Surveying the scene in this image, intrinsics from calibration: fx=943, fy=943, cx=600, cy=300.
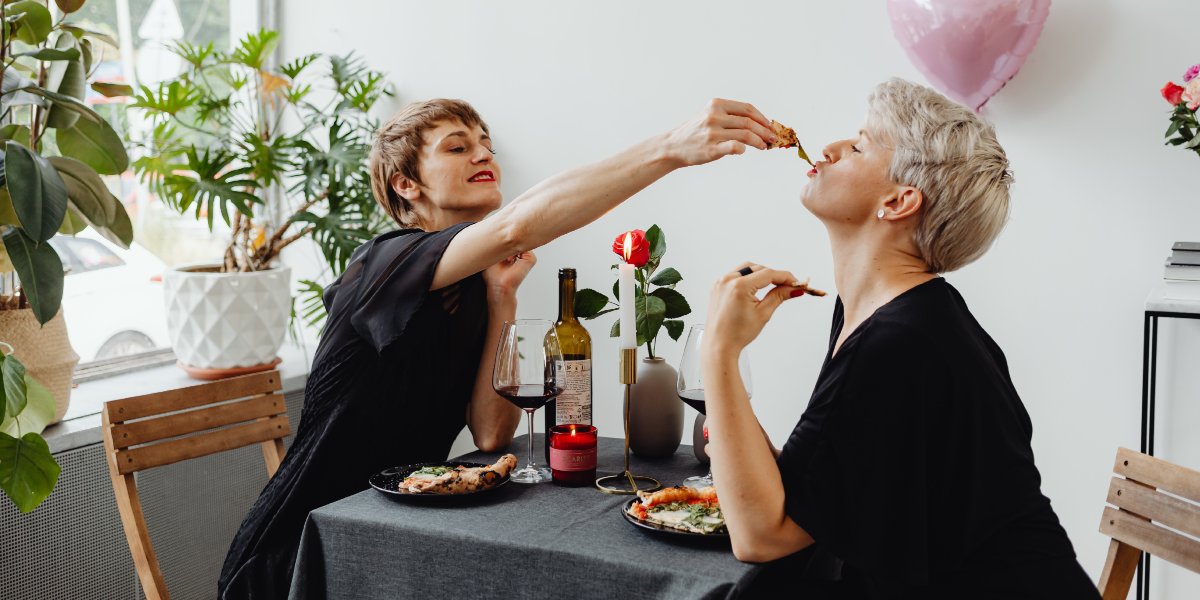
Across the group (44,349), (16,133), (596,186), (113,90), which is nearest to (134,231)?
(44,349)

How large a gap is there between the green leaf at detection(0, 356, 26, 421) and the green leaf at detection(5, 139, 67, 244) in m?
0.25

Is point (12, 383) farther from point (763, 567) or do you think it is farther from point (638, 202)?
point (638, 202)

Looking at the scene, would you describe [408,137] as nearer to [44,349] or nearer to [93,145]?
[93,145]

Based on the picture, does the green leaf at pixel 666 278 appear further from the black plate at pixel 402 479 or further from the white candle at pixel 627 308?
the black plate at pixel 402 479

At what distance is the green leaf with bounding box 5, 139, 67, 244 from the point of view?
5.48 ft

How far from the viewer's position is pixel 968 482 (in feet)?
3.95

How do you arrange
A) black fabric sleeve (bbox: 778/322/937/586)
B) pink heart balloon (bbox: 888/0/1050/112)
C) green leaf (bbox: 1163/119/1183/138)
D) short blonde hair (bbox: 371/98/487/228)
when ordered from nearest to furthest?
1. black fabric sleeve (bbox: 778/322/937/586)
2. short blonde hair (bbox: 371/98/487/228)
3. green leaf (bbox: 1163/119/1183/138)
4. pink heart balloon (bbox: 888/0/1050/112)

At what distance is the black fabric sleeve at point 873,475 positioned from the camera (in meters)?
1.17

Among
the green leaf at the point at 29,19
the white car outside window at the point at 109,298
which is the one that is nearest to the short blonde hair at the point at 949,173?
the green leaf at the point at 29,19

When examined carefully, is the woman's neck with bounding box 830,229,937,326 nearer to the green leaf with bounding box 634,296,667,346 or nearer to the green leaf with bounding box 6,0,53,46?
the green leaf with bounding box 634,296,667,346

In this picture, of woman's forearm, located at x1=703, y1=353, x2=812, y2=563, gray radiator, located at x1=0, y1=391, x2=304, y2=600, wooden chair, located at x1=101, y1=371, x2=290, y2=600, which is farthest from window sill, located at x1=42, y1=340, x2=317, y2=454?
woman's forearm, located at x1=703, y1=353, x2=812, y2=563

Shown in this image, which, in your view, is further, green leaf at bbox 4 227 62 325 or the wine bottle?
green leaf at bbox 4 227 62 325

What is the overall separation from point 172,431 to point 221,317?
0.97 m

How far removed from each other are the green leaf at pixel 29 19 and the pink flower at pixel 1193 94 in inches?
99.0
